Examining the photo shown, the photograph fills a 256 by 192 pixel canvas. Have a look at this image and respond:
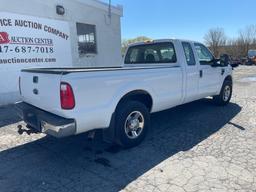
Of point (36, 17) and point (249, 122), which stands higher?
point (36, 17)

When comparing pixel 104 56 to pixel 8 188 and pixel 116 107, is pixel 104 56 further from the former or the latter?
pixel 8 188

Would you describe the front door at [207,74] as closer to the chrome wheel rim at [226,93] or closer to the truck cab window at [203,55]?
the truck cab window at [203,55]

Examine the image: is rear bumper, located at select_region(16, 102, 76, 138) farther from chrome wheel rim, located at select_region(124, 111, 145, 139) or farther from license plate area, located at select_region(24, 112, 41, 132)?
chrome wheel rim, located at select_region(124, 111, 145, 139)

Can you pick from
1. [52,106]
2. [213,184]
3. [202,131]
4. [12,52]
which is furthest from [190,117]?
[12,52]

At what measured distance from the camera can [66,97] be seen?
3.23 m

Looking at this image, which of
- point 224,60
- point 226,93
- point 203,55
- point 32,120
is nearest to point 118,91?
point 32,120

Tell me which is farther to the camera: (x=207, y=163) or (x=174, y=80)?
(x=174, y=80)

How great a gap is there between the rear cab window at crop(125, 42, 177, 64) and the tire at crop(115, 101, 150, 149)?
157 centimetres

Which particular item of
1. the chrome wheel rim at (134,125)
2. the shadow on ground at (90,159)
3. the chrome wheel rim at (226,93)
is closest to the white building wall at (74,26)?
the shadow on ground at (90,159)

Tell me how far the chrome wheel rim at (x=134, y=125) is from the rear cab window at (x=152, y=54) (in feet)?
5.40

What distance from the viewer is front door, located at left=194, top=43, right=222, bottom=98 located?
5824 millimetres

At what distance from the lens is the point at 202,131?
16.5 feet

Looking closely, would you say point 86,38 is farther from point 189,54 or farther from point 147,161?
point 147,161

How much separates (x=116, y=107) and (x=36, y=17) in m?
6.35
